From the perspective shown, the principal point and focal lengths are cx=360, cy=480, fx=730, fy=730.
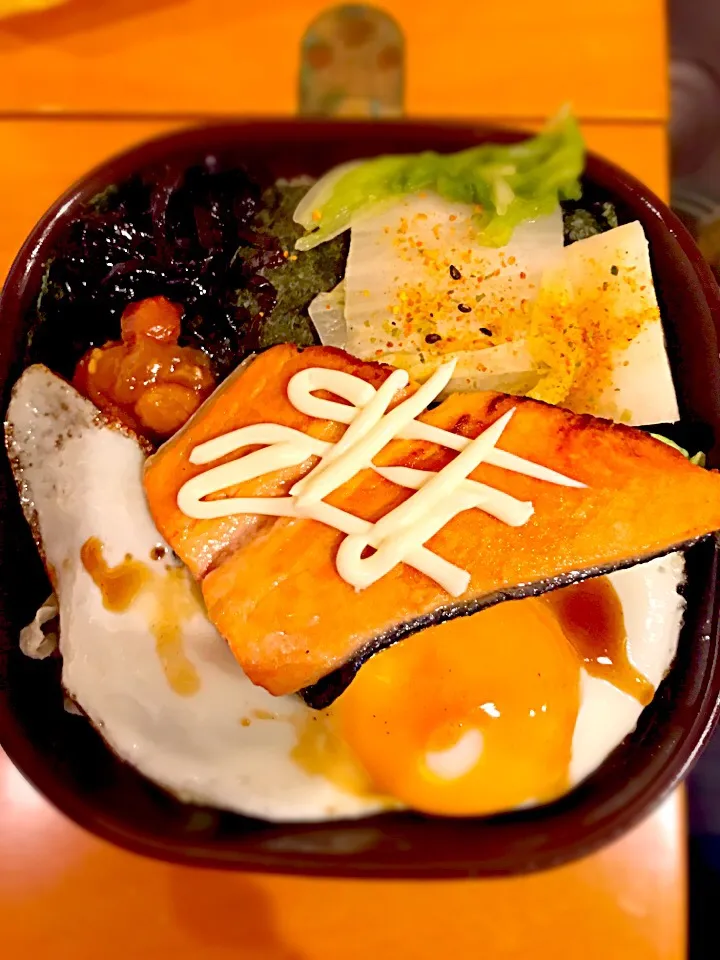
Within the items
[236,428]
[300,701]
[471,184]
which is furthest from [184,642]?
[471,184]

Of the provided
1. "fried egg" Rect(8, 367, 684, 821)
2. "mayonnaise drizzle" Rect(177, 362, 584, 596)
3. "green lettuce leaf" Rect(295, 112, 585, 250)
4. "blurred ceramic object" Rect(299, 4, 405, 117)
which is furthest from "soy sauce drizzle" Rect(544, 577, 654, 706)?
"blurred ceramic object" Rect(299, 4, 405, 117)

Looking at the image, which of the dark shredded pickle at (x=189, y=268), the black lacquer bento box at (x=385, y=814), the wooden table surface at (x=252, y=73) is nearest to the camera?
the black lacquer bento box at (x=385, y=814)

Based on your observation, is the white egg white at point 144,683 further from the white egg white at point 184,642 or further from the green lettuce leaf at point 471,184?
the green lettuce leaf at point 471,184

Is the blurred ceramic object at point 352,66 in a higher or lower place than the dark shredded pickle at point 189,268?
higher

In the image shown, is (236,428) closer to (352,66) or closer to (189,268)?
(189,268)

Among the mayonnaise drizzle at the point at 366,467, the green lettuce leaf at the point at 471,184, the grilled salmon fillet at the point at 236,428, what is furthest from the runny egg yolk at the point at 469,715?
the green lettuce leaf at the point at 471,184

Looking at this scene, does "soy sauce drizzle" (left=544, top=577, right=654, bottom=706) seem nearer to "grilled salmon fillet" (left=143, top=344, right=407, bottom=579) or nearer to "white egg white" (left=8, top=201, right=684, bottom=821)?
"white egg white" (left=8, top=201, right=684, bottom=821)

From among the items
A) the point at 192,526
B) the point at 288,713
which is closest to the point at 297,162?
the point at 192,526
